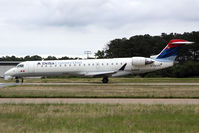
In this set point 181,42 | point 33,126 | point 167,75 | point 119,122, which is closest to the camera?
point 33,126

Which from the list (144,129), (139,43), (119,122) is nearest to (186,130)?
(144,129)

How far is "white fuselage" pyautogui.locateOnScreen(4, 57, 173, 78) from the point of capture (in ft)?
113

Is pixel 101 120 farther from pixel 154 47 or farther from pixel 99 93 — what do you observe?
pixel 154 47

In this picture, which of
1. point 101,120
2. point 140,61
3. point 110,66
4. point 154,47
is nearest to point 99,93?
point 101,120

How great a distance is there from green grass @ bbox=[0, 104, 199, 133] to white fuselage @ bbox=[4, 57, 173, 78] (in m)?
23.1

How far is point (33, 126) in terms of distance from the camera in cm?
804

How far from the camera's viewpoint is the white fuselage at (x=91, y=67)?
34.5 meters

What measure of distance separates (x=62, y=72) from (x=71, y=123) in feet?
89.2

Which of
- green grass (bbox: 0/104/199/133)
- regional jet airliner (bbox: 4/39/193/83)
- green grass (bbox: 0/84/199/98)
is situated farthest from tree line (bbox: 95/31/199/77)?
green grass (bbox: 0/104/199/133)

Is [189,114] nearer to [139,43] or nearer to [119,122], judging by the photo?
[119,122]

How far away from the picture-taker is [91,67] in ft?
115

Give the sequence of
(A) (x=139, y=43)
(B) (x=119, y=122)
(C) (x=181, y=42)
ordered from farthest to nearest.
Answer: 1. (A) (x=139, y=43)
2. (C) (x=181, y=42)
3. (B) (x=119, y=122)

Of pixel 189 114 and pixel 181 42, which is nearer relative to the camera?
pixel 189 114

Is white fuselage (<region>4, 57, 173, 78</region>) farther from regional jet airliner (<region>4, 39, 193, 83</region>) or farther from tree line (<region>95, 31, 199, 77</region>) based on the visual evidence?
tree line (<region>95, 31, 199, 77</region>)
